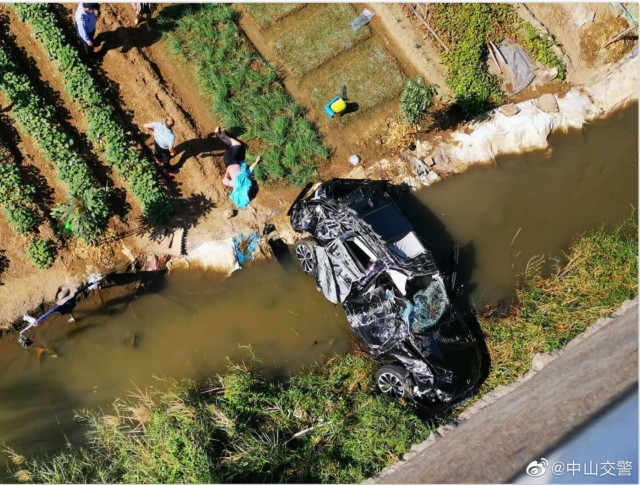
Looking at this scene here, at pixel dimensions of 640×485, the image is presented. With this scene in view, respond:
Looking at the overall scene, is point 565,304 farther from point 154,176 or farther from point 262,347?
point 154,176

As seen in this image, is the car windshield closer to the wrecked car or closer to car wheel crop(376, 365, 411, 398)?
the wrecked car

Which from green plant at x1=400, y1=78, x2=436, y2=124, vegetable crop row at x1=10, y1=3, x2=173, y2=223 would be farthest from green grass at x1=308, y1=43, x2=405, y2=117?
vegetable crop row at x1=10, y1=3, x2=173, y2=223

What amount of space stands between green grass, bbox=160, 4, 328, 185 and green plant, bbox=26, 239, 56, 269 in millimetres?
4292

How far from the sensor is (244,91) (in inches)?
471

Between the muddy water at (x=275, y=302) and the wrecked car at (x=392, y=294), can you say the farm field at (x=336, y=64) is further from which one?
the muddy water at (x=275, y=302)

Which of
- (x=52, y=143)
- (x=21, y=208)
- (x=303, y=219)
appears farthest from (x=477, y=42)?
(x=21, y=208)

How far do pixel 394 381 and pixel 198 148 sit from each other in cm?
615

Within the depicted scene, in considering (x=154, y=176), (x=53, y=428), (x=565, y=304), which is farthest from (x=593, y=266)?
(x=53, y=428)

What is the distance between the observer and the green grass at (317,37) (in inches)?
488

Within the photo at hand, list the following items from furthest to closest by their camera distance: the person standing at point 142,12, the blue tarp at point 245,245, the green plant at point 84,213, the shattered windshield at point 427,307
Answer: the person standing at point 142,12, the blue tarp at point 245,245, the green plant at point 84,213, the shattered windshield at point 427,307

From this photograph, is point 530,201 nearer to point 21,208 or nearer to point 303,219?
point 303,219

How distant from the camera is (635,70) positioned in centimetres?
1320

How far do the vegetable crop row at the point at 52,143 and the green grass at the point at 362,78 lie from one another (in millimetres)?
5003

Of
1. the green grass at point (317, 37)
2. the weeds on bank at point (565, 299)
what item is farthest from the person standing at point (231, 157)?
the weeds on bank at point (565, 299)
